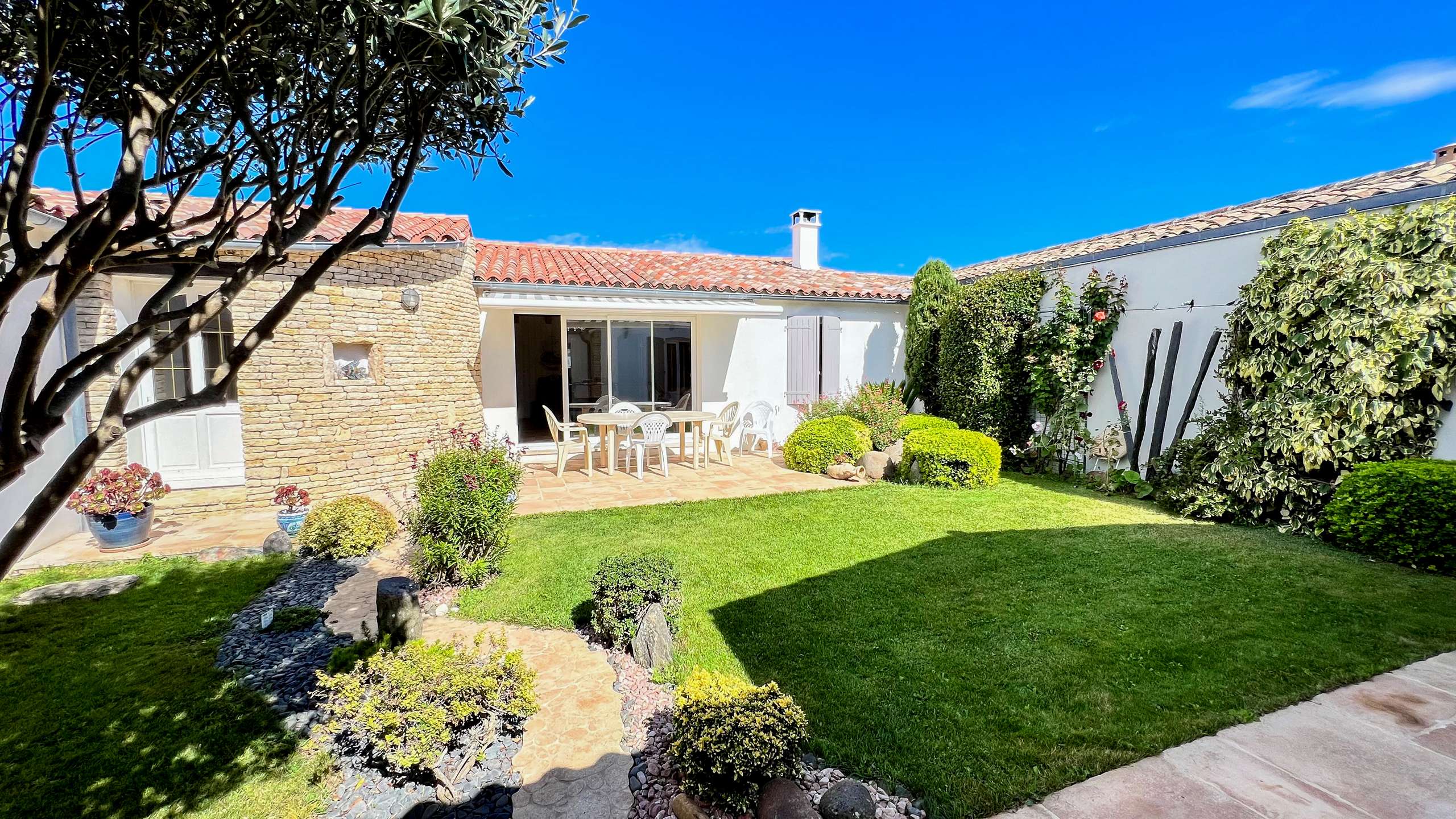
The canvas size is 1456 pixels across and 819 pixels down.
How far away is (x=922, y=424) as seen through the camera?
1323 cm

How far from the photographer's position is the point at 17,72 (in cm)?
266

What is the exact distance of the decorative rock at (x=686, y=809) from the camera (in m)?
3.13

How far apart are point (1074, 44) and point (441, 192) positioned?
Answer: 67.3 ft

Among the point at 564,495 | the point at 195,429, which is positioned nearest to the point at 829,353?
the point at 564,495

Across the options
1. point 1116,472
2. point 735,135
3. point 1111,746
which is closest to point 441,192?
point 1111,746

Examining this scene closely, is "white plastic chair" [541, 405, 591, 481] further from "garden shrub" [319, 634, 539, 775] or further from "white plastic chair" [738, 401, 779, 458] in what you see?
"garden shrub" [319, 634, 539, 775]

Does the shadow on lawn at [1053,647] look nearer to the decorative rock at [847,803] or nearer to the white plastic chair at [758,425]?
the decorative rock at [847,803]

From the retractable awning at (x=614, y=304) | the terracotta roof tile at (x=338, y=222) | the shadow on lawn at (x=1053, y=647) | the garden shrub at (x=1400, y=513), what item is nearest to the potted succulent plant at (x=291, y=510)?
Answer: the terracotta roof tile at (x=338, y=222)

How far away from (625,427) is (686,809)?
32.0 feet

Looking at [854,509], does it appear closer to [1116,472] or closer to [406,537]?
[1116,472]

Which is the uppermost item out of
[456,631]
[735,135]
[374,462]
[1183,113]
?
Result: [735,135]

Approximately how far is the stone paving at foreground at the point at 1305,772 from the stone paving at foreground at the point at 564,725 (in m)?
2.23

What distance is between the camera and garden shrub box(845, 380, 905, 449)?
13039 mm

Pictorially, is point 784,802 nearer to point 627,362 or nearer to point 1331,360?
point 1331,360
